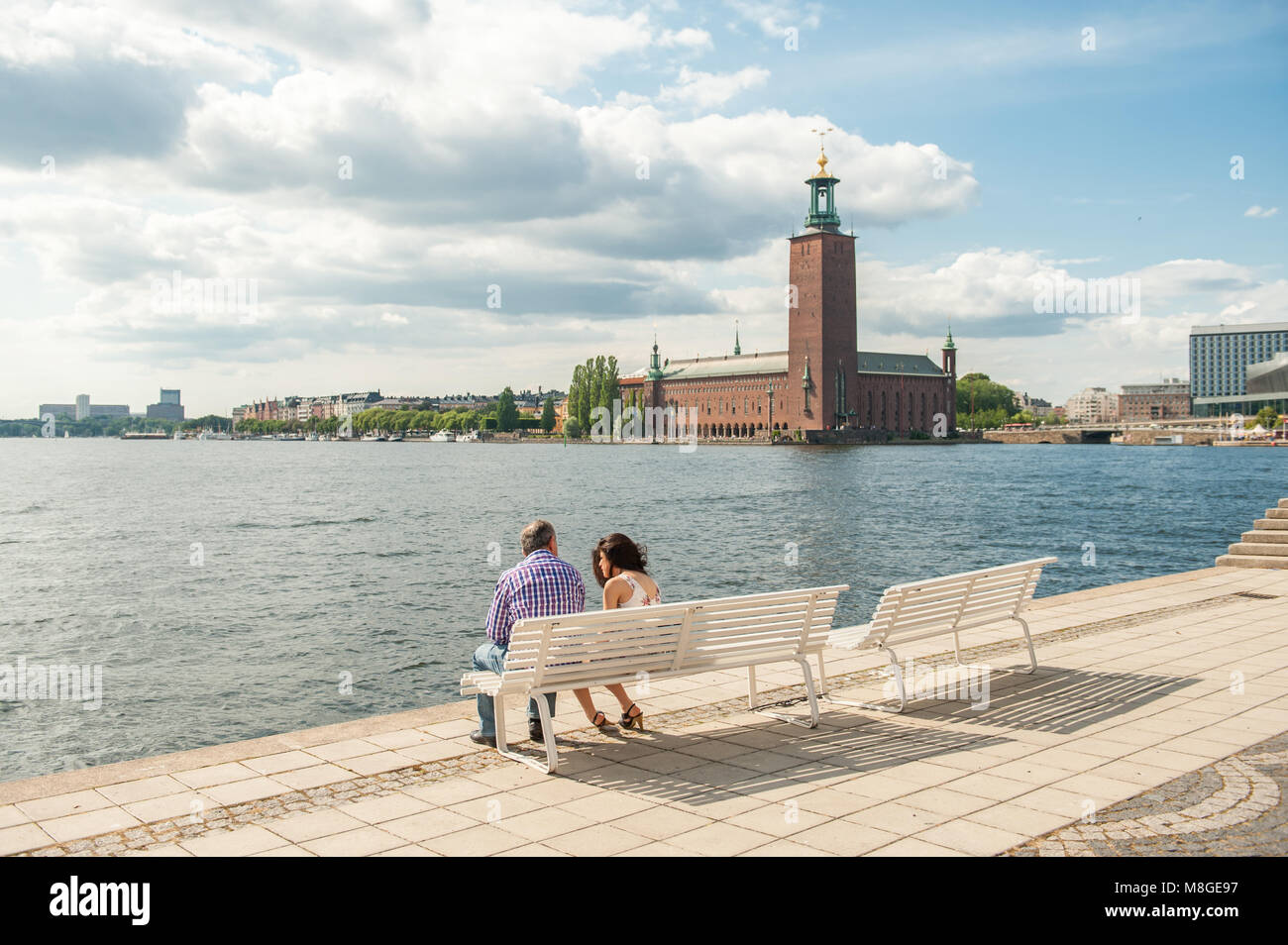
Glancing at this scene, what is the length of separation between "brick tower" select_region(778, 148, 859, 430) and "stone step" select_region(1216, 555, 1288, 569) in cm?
10808

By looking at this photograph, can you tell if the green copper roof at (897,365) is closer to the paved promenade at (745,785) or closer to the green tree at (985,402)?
the green tree at (985,402)

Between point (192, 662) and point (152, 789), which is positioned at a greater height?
point (152, 789)

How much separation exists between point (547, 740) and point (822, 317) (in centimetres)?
11827

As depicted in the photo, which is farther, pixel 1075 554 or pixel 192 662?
pixel 1075 554

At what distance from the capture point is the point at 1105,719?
6484mm

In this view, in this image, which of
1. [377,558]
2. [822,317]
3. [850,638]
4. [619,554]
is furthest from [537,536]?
[822,317]

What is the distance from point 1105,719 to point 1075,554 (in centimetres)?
2188

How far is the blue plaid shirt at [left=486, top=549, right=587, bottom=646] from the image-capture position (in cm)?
609

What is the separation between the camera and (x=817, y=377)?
122 m

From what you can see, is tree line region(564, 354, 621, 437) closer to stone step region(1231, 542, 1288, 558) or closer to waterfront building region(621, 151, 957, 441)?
waterfront building region(621, 151, 957, 441)

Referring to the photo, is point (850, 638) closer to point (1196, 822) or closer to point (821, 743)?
point (821, 743)
